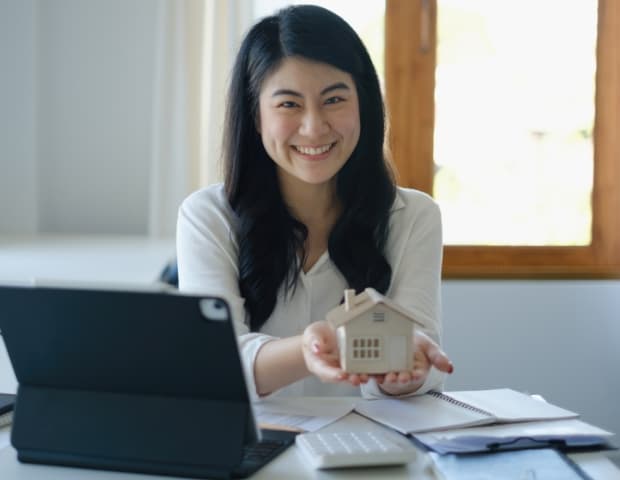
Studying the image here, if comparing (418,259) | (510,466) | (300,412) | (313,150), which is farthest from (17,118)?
(510,466)

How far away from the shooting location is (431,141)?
2988 millimetres

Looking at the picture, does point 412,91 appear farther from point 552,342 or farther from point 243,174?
point 243,174

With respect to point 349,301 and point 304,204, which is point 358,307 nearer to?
point 349,301

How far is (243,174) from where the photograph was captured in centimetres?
181

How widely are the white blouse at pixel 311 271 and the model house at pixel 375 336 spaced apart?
41 centimetres

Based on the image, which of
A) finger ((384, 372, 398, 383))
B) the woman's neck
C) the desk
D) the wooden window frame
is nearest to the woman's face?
→ the woman's neck

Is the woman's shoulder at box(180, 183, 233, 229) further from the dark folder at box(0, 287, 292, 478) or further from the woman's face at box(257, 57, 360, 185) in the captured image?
the dark folder at box(0, 287, 292, 478)

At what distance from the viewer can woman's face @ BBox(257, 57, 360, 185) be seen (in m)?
1.64

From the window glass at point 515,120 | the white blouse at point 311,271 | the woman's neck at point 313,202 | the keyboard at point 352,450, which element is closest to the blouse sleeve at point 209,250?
the white blouse at point 311,271

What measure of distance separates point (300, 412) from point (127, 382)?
35cm

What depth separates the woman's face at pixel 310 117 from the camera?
1639 mm

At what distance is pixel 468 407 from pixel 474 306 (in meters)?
1.64

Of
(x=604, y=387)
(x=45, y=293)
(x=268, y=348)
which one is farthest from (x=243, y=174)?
(x=604, y=387)

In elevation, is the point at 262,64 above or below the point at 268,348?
above
